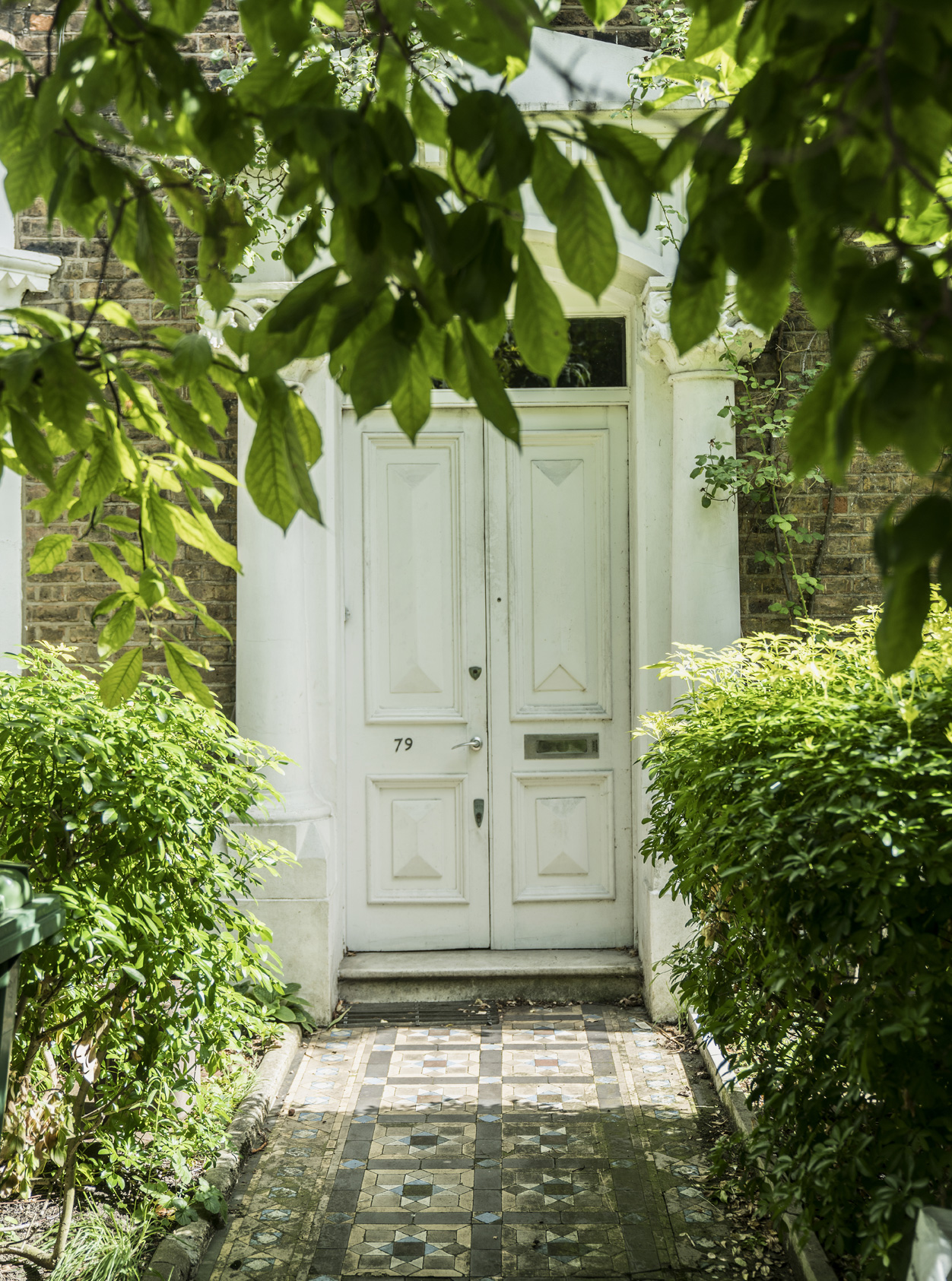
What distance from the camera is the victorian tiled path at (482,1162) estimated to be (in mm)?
3211

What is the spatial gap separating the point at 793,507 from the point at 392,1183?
3401mm

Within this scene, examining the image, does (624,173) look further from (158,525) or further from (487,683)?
(487,683)

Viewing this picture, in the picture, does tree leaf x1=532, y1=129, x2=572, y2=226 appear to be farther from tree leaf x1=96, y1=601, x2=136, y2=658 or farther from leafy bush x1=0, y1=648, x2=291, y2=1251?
leafy bush x1=0, y1=648, x2=291, y2=1251

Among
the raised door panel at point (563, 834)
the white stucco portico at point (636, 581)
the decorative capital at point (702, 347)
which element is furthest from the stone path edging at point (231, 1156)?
the decorative capital at point (702, 347)

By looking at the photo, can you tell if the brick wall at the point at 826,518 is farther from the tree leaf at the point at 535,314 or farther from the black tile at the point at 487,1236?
the tree leaf at the point at 535,314

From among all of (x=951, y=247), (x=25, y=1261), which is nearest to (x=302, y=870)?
(x=25, y=1261)

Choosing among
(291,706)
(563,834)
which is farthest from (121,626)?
(563,834)

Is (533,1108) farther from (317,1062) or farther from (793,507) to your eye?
(793,507)

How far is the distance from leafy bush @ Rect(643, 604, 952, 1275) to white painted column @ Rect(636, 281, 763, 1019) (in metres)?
1.79

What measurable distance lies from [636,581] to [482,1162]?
2688mm

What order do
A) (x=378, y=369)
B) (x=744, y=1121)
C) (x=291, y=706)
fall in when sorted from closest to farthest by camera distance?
(x=378, y=369), (x=744, y=1121), (x=291, y=706)

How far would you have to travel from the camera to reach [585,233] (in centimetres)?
97

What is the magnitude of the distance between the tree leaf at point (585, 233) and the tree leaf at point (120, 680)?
3.19 feet

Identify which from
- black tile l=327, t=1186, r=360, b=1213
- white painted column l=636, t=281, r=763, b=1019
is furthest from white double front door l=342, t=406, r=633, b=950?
black tile l=327, t=1186, r=360, b=1213
